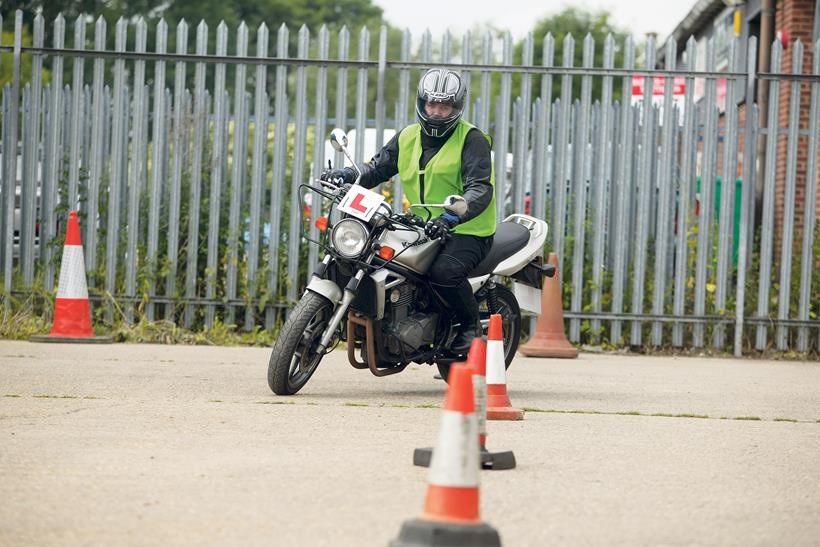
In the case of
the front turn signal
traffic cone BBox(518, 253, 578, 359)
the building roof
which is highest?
the building roof

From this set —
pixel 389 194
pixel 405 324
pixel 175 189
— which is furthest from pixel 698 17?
pixel 405 324

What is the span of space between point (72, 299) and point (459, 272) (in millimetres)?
4321

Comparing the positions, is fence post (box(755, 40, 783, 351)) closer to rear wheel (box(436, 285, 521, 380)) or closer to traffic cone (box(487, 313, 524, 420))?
rear wheel (box(436, 285, 521, 380))

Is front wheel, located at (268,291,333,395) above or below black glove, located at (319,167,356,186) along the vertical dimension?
below

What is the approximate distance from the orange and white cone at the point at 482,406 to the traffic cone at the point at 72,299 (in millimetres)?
6106

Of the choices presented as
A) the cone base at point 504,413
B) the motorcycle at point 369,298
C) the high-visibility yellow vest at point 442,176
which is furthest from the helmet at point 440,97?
the cone base at point 504,413

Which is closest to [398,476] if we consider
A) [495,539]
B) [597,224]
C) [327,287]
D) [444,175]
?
[495,539]

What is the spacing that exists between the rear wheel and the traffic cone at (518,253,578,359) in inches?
92.5

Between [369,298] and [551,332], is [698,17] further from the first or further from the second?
[369,298]

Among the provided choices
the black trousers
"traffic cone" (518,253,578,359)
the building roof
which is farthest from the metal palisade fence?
the building roof

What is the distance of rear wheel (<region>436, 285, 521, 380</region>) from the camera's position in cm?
856

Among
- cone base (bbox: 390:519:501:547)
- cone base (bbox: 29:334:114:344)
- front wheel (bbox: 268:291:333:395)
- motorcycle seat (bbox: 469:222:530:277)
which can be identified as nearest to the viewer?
cone base (bbox: 390:519:501:547)

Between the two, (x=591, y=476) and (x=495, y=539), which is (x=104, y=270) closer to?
(x=591, y=476)

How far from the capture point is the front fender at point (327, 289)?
7617 mm
